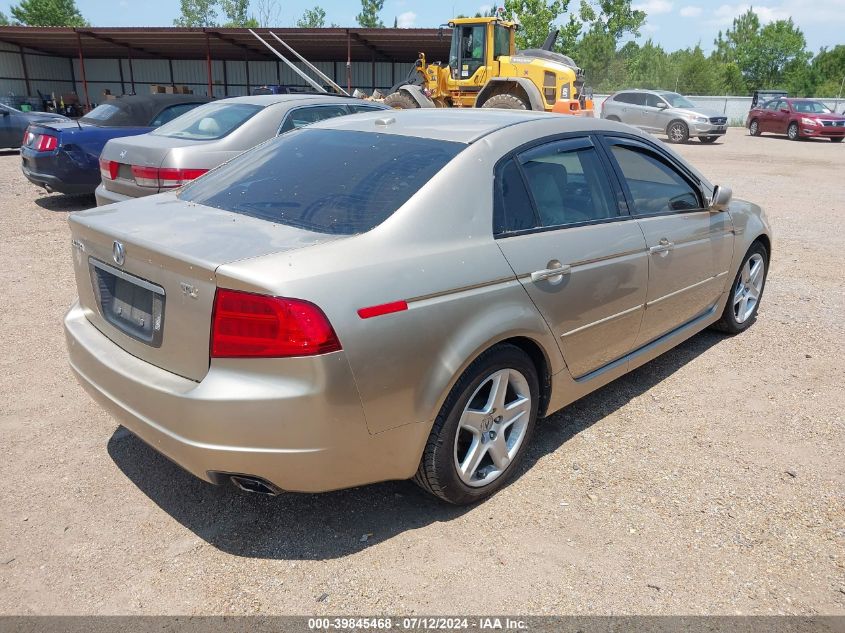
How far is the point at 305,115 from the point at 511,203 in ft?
16.6

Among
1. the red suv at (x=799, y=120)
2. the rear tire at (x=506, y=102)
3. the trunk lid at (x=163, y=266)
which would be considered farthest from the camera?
the red suv at (x=799, y=120)

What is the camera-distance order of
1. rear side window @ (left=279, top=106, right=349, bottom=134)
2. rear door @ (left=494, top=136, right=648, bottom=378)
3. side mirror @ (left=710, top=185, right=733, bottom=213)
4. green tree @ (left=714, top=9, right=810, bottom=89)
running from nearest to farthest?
rear door @ (left=494, top=136, right=648, bottom=378)
side mirror @ (left=710, top=185, right=733, bottom=213)
rear side window @ (left=279, top=106, right=349, bottom=134)
green tree @ (left=714, top=9, right=810, bottom=89)

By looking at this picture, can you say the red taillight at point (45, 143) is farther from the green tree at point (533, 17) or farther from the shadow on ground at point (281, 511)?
the green tree at point (533, 17)

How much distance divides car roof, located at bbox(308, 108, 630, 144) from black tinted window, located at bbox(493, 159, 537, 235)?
0.21 metres

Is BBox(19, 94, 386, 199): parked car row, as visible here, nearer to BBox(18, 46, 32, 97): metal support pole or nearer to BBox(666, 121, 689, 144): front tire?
BBox(666, 121, 689, 144): front tire

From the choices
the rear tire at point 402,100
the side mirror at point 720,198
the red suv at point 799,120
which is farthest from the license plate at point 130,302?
the red suv at point 799,120

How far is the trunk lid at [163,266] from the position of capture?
2418 millimetres

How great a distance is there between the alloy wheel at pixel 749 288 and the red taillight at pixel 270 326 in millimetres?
3895

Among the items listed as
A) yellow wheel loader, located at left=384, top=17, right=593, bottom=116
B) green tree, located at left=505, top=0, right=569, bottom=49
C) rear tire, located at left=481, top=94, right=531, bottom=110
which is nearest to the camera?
rear tire, located at left=481, top=94, right=531, bottom=110

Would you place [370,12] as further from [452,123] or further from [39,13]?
[452,123]

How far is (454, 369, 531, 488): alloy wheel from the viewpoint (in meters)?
2.89

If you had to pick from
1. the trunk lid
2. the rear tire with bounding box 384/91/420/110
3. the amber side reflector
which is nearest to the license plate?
the trunk lid

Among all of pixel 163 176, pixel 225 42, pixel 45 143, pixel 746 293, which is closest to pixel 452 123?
pixel 746 293

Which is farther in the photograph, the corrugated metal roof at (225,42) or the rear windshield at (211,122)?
the corrugated metal roof at (225,42)
